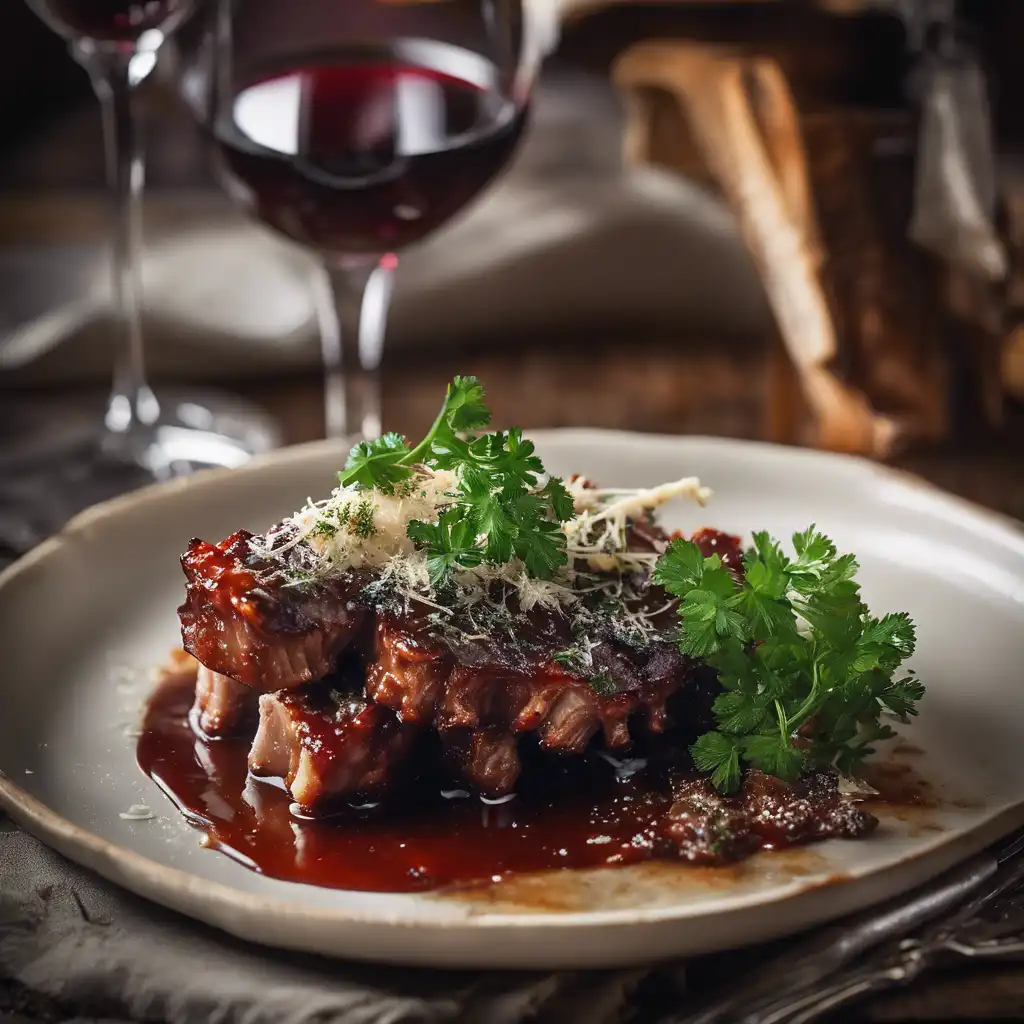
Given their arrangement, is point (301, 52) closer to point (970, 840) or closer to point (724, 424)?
point (724, 424)

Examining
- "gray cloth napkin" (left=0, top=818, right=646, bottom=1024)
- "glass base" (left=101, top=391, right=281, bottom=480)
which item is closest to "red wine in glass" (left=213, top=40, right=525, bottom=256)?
"glass base" (left=101, top=391, right=281, bottom=480)

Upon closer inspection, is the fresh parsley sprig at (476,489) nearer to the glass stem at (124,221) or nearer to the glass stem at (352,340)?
the glass stem at (352,340)

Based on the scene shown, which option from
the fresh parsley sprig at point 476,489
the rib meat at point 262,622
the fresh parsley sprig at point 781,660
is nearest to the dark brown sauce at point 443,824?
the fresh parsley sprig at point 781,660

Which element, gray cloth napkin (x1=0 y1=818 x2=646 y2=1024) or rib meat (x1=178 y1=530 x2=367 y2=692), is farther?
rib meat (x1=178 y1=530 x2=367 y2=692)

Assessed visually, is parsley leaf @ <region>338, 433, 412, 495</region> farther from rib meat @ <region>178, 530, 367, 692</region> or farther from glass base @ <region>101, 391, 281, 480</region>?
glass base @ <region>101, 391, 281, 480</region>

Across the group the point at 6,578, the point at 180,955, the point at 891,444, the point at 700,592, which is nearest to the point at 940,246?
the point at 891,444

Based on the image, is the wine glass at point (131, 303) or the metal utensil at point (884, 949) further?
the wine glass at point (131, 303)
